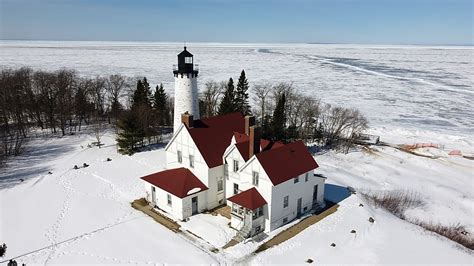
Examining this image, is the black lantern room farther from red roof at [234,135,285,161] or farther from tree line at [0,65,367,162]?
tree line at [0,65,367,162]

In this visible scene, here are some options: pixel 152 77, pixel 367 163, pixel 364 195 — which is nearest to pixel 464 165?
pixel 367 163

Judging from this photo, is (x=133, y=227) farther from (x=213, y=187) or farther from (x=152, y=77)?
(x=152, y=77)

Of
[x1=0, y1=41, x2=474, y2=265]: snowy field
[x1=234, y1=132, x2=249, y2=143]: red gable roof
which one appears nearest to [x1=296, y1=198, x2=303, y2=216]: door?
[x1=0, y1=41, x2=474, y2=265]: snowy field

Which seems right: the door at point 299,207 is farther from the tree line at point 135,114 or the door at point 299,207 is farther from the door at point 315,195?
the tree line at point 135,114

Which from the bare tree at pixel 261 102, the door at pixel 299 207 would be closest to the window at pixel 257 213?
the door at pixel 299 207

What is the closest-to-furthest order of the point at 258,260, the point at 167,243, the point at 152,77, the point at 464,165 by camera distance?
the point at 258,260 → the point at 167,243 → the point at 464,165 → the point at 152,77

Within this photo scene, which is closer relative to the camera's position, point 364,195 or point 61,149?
point 364,195
